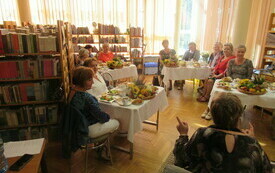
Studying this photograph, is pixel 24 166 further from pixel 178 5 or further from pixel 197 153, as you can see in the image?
pixel 178 5

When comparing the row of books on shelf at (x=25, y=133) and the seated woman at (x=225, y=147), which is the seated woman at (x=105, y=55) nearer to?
the row of books on shelf at (x=25, y=133)

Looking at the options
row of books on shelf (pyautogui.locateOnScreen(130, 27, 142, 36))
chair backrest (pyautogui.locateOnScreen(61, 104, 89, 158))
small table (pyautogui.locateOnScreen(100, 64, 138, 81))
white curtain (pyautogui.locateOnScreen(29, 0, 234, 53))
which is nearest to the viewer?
chair backrest (pyautogui.locateOnScreen(61, 104, 89, 158))

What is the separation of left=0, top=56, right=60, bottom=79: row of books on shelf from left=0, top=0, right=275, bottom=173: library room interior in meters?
0.01

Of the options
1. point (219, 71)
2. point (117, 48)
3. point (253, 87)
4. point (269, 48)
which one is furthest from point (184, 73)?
point (117, 48)

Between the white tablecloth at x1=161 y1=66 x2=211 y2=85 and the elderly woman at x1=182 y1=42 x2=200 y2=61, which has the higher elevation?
the elderly woman at x1=182 y1=42 x2=200 y2=61

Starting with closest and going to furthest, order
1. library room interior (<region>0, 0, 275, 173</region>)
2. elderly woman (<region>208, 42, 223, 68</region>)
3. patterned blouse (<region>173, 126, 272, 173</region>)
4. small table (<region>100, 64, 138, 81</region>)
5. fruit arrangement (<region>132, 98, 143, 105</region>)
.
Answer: patterned blouse (<region>173, 126, 272, 173</region>) → library room interior (<region>0, 0, 275, 173</region>) → fruit arrangement (<region>132, 98, 143, 105</region>) → small table (<region>100, 64, 138, 81</region>) → elderly woman (<region>208, 42, 223, 68</region>)

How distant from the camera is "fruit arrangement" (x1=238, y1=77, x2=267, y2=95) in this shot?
290cm

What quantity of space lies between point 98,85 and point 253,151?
2281 mm

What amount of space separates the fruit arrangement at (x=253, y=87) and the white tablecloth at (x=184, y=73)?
1.87 meters

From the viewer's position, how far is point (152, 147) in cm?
294

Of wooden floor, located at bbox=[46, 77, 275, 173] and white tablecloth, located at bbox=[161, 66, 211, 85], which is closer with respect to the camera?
wooden floor, located at bbox=[46, 77, 275, 173]

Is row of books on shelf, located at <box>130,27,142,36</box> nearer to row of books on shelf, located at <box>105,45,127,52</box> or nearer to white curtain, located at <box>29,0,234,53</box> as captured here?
white curtain, located at <box>29,0,234,53</box>

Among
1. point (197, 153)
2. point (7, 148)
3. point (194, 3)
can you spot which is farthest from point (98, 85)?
point (194, 3)

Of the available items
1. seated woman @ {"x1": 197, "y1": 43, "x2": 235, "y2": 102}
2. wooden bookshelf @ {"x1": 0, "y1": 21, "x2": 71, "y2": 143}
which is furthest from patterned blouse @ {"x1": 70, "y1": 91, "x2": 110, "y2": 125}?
seated woman @ {"x1": 197, "y1": 43, "x2": 235, "y2": 102}
